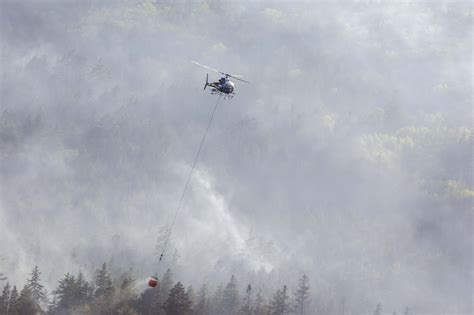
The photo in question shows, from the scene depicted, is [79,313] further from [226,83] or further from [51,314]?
[226,83]

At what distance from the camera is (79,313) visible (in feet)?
642

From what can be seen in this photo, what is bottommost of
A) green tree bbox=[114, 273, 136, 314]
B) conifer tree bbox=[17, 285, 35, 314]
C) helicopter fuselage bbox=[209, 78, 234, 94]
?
conifer tree bbox=[17, 285, 35, 314]

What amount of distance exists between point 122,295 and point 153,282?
6852 cm

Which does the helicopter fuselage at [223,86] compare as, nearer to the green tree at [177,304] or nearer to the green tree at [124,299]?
the green tree at [177,304]

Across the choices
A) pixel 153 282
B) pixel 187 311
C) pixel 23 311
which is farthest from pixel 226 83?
pixel 23 311

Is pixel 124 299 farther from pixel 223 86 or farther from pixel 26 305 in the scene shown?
pixel 223 86

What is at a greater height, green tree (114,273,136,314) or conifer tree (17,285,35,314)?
Result: green tree (114,273,136,314)

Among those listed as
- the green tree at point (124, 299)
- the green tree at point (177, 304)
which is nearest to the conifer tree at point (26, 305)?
the green tree at point (124, 299)

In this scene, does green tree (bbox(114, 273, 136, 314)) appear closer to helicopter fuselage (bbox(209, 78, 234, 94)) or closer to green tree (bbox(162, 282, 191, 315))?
green tree (bbox(162, 282, 191, 315))

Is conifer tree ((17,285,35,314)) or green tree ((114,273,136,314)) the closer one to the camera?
conifer tree ((17,285,35,314))

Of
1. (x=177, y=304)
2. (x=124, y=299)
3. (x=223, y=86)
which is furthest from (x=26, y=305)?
(x=223, y=86)

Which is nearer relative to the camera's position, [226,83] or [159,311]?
[226,83]

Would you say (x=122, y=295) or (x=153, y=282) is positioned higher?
(x=122, y=295)

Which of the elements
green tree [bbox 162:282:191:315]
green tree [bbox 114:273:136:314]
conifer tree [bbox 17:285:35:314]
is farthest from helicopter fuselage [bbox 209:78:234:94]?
conifer tree [bbox 17:285:35:314]
